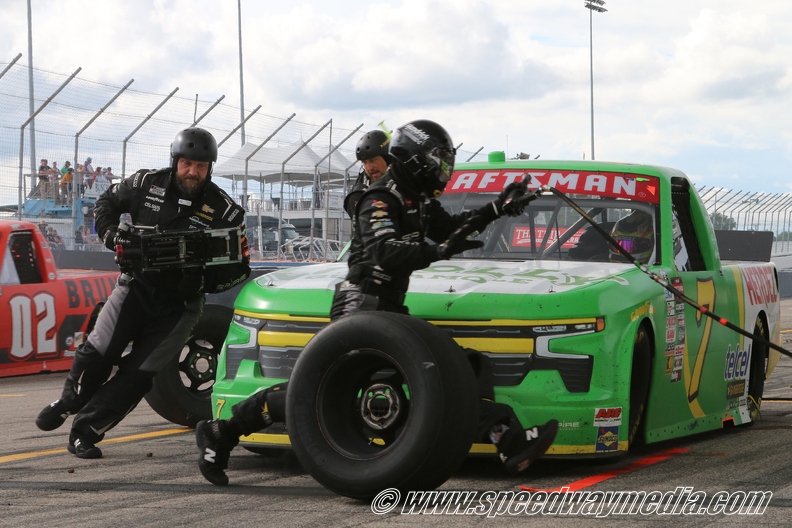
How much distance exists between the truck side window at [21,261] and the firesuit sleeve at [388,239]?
6.56 m

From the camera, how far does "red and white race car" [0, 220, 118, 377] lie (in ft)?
35.9

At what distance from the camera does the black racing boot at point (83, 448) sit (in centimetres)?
647

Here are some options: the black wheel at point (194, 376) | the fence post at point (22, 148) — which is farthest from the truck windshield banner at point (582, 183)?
the fence post at point (22, 148)

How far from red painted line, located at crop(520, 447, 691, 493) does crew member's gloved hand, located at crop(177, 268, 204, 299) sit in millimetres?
2390

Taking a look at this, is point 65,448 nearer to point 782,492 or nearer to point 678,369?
point 678,369

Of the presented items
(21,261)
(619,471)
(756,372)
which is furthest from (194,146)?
(21,261)

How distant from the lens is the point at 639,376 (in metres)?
5.91

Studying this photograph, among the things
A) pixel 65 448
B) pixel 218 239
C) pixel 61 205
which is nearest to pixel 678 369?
pixel 218 239

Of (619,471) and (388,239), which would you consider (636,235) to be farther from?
(388,239)

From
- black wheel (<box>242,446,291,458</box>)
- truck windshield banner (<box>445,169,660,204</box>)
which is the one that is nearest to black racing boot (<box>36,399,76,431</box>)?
black wheel (<box>242,446,291,458</box>)

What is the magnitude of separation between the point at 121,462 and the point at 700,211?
3838mm

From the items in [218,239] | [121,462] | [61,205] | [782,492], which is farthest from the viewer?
[61,205]

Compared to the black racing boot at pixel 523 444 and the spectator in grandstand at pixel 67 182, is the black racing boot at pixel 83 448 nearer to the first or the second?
the black racing boot at pixel 523 444

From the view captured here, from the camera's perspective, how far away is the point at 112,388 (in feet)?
21.7
